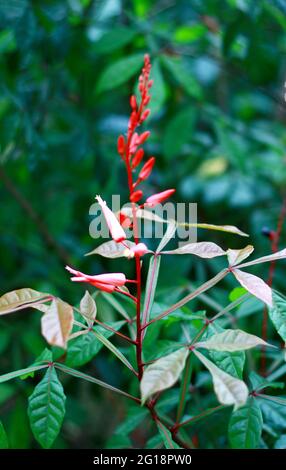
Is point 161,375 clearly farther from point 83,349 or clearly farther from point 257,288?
point 83,349

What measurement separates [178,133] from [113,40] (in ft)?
1.03

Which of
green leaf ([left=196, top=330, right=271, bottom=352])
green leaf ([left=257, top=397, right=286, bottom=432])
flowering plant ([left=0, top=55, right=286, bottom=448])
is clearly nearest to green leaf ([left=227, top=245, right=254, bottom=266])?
flowering plant ([left=0, top=55, right=286, bottom=448])

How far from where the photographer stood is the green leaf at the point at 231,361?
736 mm

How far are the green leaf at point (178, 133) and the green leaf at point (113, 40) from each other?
0.27 m

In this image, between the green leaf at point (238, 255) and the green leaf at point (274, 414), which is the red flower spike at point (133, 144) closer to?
the green leaf at point (238, 255)

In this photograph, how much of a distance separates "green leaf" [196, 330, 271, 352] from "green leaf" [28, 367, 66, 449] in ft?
0.63

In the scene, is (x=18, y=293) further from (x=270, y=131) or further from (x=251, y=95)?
(x=251, y=95)

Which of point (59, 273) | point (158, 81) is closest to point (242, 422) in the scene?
point (158, 81)

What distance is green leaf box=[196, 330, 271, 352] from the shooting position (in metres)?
0.64

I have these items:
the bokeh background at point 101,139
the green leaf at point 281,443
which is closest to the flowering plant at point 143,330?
the green leaf at point 281,443

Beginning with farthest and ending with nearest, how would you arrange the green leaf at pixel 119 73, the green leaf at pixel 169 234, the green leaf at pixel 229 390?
the green leaf at pixel 119 73, the green leaf at pixel 169 234, the green leaf at pixel 229 390

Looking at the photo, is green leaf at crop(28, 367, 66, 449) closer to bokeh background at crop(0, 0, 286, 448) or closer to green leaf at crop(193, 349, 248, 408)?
green leaf at crop(193, 349, 248, 408)

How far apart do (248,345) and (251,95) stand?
2111 mm

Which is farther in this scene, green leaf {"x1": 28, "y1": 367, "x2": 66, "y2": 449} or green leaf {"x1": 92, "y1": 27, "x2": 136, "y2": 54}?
green leaf {"x1": 92, "y1": 27, "x2": 136, "y2": 54}
